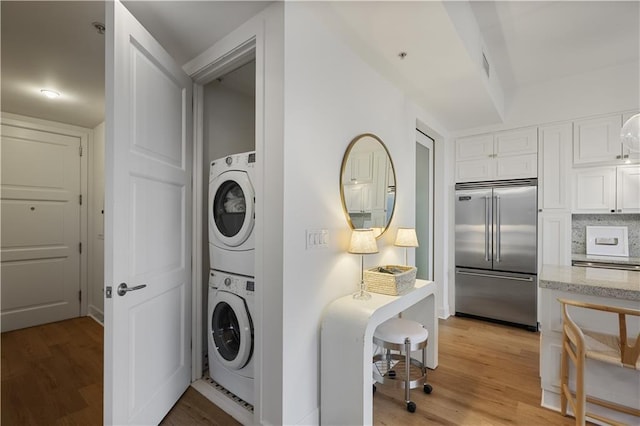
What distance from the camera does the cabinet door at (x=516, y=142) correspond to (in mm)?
3455

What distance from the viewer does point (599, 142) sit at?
310cm

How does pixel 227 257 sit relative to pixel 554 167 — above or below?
below

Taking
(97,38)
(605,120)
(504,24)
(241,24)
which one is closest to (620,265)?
(605,120)

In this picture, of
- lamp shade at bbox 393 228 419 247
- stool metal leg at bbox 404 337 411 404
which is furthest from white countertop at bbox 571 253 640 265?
stool metal leg at bbox 404 337 411 404

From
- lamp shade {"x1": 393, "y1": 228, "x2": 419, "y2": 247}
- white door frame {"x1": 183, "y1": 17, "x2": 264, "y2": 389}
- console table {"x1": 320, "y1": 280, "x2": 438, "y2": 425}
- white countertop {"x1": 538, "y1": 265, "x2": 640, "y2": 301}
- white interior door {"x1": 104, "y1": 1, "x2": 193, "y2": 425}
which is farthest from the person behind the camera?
lamp shade {"x1": 393, "y1": 228, "x2": 419, "y2": 247}

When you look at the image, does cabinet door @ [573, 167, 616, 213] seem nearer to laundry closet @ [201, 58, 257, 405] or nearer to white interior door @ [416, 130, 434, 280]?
white interior door @ [416, 130, 434, 280]

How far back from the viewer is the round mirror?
2.06m

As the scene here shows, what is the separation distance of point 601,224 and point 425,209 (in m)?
1.85

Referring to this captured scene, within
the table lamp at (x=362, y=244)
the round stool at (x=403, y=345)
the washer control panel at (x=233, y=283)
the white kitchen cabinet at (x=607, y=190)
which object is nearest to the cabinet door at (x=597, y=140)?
the white kitchen cabinet at (x=607, y=190)

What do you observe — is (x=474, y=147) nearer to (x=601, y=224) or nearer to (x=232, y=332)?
(x=601, y=224)

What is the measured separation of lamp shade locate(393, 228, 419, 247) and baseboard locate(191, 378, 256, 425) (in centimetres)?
163

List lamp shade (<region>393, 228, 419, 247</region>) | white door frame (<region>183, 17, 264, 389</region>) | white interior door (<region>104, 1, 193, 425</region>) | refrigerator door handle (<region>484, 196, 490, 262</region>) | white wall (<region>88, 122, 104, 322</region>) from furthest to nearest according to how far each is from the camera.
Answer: white wall (<region>88, 122, 104, 322</region>)
refrigerator door handle (<region>484, 196, 490, 262</region>)
lamp shade (<region>393, 228, 419, 247</region>)
white door frame (<region>183, 17, 264, 389</region>)
white interior door (<region>104, 1, 193, 425</region>)

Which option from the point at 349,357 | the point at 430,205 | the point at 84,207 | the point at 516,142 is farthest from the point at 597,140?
the point at 84,207

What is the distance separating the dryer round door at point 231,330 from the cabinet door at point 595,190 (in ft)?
11.9
